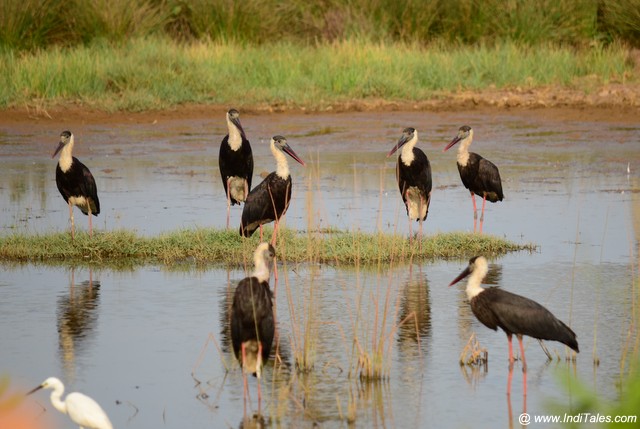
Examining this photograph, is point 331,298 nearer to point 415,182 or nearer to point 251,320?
point 251,320

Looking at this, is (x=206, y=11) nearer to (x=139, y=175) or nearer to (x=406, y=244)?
(x=139, y=175)

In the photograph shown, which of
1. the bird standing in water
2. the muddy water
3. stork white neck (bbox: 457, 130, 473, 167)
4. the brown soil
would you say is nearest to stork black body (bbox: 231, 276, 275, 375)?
the muddy water

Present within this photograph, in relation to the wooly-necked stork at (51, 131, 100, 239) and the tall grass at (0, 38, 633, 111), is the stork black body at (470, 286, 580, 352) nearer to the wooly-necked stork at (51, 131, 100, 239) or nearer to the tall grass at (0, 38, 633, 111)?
the wooly-necked stork at (51, 131, 100, 239)

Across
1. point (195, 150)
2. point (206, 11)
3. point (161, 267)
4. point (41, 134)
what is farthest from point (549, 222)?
point (206, 11)

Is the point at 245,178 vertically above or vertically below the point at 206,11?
below

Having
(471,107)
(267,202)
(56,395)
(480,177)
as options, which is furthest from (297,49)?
(56,395)

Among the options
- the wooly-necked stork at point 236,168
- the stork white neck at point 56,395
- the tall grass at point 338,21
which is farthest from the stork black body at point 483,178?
the tall grass at point 338,21

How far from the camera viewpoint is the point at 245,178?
1212 cm

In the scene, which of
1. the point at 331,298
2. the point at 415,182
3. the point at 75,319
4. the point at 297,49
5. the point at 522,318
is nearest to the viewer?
the point at 522,318

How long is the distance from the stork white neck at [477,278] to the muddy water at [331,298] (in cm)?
47

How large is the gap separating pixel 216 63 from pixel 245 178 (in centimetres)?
940

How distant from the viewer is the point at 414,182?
456 inches

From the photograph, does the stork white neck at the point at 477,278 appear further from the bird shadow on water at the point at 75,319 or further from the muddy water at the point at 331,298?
the bird shadow on water at the point at 75,319

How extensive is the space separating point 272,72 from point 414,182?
9.78 metres
